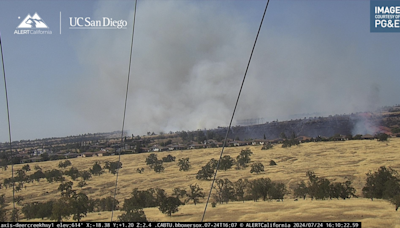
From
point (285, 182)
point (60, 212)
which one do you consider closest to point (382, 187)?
point (285, 182)

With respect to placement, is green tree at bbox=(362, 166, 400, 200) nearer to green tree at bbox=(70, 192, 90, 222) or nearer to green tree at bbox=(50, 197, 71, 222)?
green tree at bbox=(70, 192, 90, 222)

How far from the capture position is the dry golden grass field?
18984mm

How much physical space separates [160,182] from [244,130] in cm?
8357

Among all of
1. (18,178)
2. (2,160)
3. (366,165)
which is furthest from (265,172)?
(2,160)

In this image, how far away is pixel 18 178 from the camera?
4416cm

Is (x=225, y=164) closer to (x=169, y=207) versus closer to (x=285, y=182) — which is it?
(x=285, y=182)

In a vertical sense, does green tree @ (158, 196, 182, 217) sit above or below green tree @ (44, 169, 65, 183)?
above

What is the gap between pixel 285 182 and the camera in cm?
3216

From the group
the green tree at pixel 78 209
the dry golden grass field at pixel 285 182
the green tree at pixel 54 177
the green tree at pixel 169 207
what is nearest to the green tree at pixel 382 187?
the dry golden grass field at pixel 285 182

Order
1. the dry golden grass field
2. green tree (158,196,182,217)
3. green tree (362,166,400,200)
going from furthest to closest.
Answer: green tree (362,166,400,200), green tree (158,196,182,217), the dry golden grass field

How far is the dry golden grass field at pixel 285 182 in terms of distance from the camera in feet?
62.3

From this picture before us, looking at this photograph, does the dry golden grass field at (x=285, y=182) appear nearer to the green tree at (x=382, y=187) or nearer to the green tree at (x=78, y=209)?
the green tree at (x=78, y=209)

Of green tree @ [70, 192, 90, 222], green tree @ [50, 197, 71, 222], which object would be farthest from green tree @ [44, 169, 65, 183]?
green tree @ [50, 197, 71, 222]

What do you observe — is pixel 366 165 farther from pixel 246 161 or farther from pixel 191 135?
pixel 191 135
